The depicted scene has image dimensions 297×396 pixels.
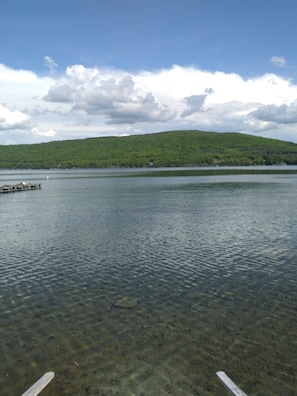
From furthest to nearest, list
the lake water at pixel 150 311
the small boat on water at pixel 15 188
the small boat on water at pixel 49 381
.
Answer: the small boat on water at pixel 15 188
the lake water at pixel 150 311
the small boat on water at pixel 49 381

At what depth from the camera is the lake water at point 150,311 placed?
1152 centimetres

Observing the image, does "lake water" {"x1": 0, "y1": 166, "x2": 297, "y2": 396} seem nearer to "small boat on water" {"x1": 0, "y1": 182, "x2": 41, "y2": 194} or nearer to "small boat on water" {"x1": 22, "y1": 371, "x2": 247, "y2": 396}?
"small boat on water" {"x1": 22, "y1": 371, "x2": 247, "y2": 396}

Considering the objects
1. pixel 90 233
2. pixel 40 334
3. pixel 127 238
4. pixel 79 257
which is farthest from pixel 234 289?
pixel 90 233

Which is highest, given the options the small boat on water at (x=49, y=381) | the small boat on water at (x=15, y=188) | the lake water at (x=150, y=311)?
the small boat on water at (x=15, y=188)

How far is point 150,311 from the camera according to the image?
1648cm

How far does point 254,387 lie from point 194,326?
13.9 ft

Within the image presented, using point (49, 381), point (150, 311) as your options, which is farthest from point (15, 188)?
point (49, 381)

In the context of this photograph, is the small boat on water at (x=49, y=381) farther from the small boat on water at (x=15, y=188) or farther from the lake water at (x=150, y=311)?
the small boat on water at (x=15, y=188)

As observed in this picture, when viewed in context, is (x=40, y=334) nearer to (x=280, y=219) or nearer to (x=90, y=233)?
(x=90, y=233)

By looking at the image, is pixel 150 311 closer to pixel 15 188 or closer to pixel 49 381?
pixel 49 381

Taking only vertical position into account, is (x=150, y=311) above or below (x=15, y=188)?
below

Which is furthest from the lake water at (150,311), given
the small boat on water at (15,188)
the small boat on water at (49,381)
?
the small boat on water at (15,188)

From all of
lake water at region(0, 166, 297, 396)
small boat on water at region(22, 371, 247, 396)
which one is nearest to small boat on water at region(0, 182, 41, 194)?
lake water at region(0, 166, 297, 396)

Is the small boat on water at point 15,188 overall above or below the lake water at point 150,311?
above
